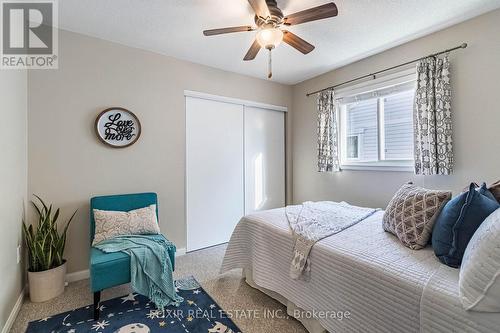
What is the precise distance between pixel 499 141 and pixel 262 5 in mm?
2383

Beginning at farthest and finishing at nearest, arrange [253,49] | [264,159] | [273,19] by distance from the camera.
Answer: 1. [264,159]
2. [253,49]
3. [273,19]

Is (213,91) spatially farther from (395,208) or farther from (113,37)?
(395,208)

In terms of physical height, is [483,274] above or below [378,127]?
below

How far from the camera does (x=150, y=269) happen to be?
195 cm

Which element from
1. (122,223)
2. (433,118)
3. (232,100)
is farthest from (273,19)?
(122,223)

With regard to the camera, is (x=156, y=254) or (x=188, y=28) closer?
(x=156, y=254)

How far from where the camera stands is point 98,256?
1.86 meters

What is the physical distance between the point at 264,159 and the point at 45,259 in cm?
297

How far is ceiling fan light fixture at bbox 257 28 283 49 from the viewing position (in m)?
1.87

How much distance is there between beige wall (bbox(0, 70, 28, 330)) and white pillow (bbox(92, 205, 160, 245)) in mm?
546

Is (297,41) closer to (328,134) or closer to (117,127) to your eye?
(328,134)

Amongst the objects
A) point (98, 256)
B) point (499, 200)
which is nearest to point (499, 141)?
point (499, 200)

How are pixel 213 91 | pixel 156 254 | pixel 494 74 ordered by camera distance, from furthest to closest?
pixel 213 91, pixel 494 74, pixel 156 254

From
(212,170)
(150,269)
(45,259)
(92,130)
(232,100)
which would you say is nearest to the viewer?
(150,269)
